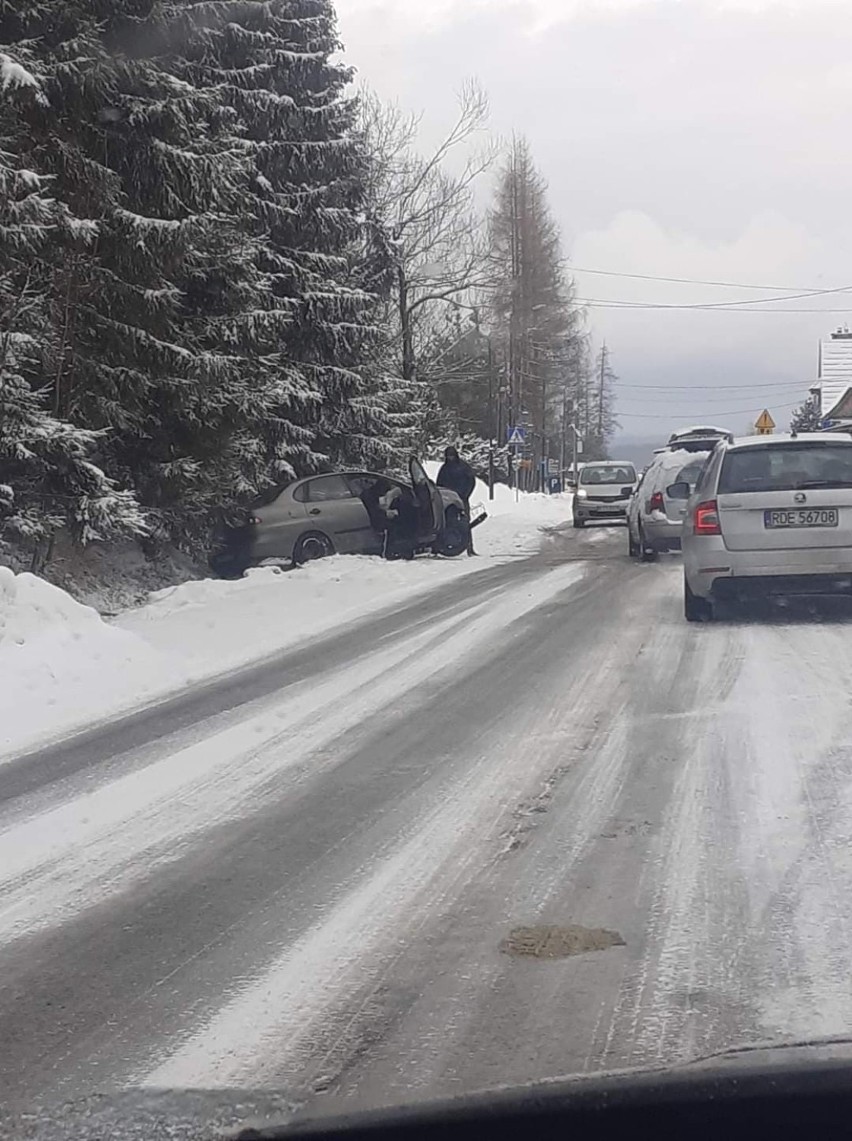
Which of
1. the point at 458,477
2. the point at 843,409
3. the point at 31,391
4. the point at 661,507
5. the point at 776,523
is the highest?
the point at 843,409

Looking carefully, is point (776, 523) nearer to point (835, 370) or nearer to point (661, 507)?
point (661, 507)

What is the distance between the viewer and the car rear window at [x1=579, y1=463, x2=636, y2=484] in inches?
1303

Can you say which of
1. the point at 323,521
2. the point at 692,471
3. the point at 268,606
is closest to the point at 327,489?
the point at 323,521

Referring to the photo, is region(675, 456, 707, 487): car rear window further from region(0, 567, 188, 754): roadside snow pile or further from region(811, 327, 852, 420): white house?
region(811, 327, 852, 420): white house

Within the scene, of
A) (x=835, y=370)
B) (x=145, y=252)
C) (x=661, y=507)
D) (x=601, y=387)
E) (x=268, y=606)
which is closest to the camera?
(x=268, y=606)

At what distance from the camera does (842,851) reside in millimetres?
5195

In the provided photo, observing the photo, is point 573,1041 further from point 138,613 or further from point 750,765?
point 138,613

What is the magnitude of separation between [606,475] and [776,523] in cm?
2184

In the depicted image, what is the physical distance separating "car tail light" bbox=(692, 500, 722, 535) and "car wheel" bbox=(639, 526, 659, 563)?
28.5 feet

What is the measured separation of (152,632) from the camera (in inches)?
515

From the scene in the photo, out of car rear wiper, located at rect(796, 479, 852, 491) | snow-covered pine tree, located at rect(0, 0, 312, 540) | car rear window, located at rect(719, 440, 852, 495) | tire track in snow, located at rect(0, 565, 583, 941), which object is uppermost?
snow-covered pine tree, located at rect(0, 0, 312, 540)

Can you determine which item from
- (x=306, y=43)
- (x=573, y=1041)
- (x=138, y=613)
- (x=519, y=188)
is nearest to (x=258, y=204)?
(x=306, y=43)

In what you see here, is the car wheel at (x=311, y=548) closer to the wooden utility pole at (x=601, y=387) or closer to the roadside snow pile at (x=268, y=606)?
the roadside snow pile at (x=268, y=606)

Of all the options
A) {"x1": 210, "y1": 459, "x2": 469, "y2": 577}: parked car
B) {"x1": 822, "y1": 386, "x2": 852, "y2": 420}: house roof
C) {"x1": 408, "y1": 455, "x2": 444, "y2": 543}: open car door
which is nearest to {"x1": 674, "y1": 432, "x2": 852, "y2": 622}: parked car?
{"x1": 210, "y1": 459, "x2": 469, "y2": 577}: parked car
